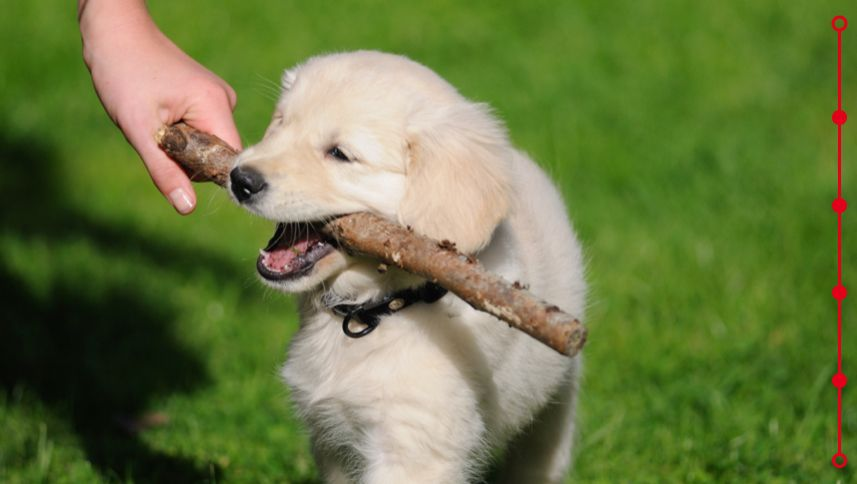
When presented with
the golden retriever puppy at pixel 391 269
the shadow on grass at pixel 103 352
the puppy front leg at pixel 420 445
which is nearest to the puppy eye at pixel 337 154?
the golden retriever puppy at pixel 391 269

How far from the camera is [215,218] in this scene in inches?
233

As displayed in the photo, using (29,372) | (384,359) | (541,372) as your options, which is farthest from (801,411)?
(29,372)

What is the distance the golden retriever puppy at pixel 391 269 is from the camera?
2783 mm

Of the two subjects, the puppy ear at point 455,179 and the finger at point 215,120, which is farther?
the finger at point 215,120

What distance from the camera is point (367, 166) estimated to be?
2.84 meters

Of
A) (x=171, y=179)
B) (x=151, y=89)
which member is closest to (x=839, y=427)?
(x=171, y=179)

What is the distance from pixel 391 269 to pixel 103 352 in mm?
2113

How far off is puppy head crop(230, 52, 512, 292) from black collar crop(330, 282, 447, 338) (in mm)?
85

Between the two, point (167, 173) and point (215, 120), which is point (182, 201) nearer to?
point (167, 173)

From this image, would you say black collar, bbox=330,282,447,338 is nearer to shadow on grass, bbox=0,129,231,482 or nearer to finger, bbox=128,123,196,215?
finger, bbox=128,123,196,215

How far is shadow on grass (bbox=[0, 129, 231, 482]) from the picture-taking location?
152 inches

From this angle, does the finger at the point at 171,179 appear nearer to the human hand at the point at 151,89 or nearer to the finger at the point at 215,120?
the human hand at the point at 151,89

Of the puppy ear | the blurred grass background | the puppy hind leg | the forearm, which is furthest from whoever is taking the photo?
the blurred grass background

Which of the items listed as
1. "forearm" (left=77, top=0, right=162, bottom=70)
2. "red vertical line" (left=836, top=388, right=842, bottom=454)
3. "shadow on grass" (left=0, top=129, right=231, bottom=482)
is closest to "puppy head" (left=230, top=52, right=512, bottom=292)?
"forearm" (left=77, top=0, right=162, bottom=70)
